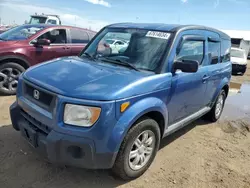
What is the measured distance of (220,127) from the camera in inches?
218

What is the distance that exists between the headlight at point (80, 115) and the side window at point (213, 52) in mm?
2885

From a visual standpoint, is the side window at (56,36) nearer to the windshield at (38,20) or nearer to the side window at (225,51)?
the side window at (225,51)

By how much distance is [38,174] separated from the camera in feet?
10.5

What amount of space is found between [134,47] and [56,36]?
4.11 meters

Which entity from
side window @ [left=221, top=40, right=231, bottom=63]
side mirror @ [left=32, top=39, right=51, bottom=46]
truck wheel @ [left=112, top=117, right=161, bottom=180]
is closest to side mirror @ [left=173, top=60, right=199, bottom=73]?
truck wheel @ [left=112, top=117, right=161, bottom=180]

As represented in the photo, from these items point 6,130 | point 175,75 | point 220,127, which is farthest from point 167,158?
point 6,130

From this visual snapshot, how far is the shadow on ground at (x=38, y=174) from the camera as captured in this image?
305 cm

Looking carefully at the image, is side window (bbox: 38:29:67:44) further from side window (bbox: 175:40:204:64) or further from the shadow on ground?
side window (bbox: 175:40:204:64)

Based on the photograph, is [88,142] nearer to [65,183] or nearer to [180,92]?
[65,183]

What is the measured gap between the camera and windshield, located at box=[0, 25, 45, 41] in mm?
6905

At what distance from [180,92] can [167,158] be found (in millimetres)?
993

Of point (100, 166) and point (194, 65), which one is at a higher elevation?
point (194, 65)

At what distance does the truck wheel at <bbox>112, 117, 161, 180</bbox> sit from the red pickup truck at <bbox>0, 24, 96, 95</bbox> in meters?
4.21

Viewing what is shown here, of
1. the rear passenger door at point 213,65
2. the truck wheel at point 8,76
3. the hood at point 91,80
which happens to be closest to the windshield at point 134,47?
the hood at point 91,80
